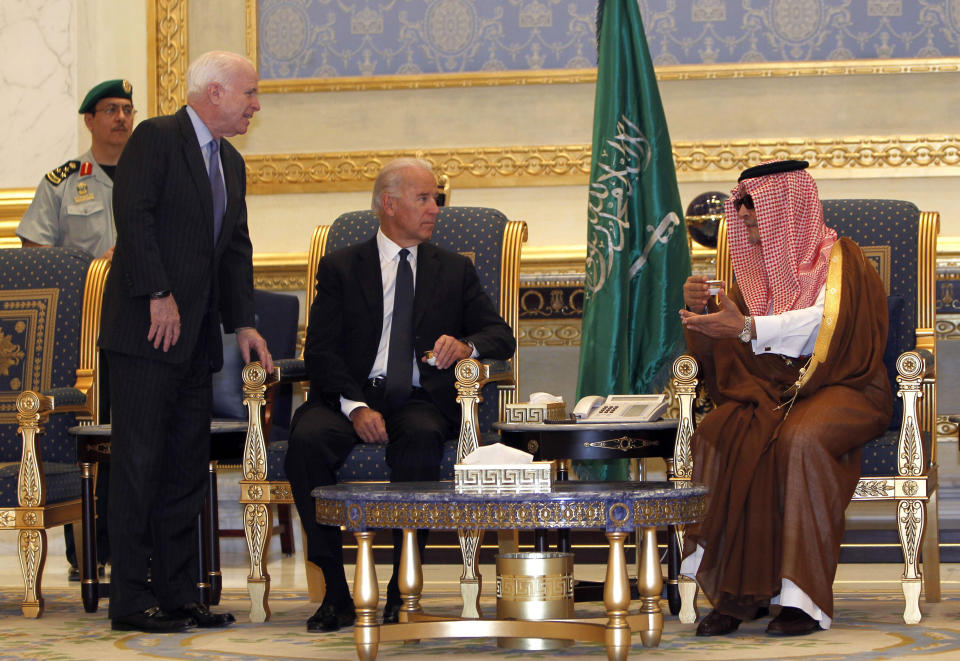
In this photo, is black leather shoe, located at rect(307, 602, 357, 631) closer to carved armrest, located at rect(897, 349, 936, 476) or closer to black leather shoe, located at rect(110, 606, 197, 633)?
black leather shoe, located at rect(110, 606, 197, 633)

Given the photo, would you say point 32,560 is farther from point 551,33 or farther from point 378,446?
point 551,33

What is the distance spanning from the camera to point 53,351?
193 inches

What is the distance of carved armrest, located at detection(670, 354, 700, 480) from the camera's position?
4145 mm

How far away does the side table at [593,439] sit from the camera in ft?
13.5

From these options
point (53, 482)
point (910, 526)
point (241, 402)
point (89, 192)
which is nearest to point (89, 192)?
point (89, 192)

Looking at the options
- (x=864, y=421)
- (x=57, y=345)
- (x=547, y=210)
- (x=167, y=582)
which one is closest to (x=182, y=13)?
(x=547, y=210)

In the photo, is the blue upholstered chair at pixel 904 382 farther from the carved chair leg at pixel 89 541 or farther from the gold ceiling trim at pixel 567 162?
the carved chair leg at pixel 89 541

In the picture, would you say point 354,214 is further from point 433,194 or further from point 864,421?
point 864,421

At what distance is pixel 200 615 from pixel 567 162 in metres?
3.20

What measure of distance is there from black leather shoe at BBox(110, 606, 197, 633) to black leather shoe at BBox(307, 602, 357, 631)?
400 millimetres

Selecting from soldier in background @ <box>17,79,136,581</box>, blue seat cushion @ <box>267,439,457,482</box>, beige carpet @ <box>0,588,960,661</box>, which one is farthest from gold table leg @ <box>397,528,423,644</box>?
soldier in background @ <box>17,79,136,581</box>

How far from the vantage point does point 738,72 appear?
6.36 meters

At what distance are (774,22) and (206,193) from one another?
11.0ft

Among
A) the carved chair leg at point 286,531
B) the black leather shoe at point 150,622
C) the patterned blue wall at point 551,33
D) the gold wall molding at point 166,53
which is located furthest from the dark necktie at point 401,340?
the gold wall molding at point 166,53
